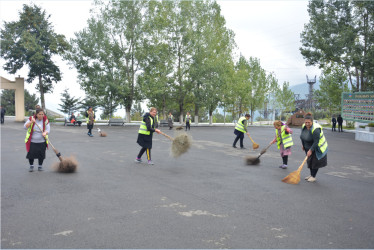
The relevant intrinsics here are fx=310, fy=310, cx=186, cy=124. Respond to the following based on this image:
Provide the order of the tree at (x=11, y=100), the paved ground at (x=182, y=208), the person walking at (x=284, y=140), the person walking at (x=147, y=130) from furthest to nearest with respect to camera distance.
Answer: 1. the tree at (x=11, y=100)
2. the person walking at (x=147, y=130)
3. the person walking at (x=284, y=140)
4. the paved ground at (x=182, y=208)

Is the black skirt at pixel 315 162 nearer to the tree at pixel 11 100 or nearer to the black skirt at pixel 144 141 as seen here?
the black skirt at pixel 144 141

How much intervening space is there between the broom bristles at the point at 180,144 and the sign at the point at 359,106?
1703 cm

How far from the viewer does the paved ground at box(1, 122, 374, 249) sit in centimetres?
391

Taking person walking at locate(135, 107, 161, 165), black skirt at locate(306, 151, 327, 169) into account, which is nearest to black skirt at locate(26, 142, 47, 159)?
person walking at locate(135, 107, 161, 165)

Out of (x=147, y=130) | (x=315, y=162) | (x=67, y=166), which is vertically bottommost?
(x=67, y=166)

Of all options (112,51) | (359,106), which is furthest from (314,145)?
(112,51)

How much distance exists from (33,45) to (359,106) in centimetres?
3191

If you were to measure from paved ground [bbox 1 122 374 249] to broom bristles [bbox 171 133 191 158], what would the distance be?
2.62 ft

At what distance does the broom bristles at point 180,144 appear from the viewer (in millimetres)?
9633

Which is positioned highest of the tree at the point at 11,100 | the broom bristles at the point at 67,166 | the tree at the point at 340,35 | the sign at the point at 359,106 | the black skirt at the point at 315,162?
the tree at the point at 340,35

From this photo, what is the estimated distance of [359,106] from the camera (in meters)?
22.7

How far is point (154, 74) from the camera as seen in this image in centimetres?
3644

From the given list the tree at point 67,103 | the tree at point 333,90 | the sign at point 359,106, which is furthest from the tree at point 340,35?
the tree at point 67,103

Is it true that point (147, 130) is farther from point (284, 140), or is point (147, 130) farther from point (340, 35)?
point (340, 35)
